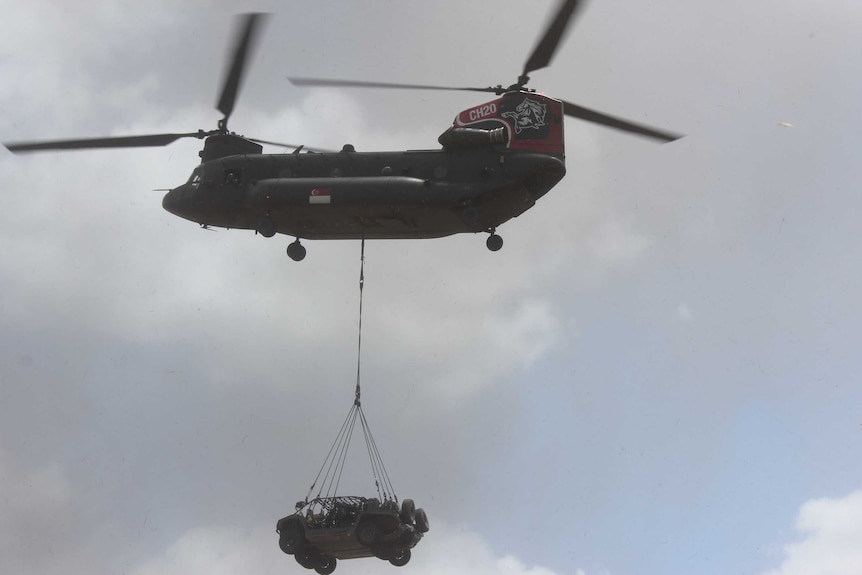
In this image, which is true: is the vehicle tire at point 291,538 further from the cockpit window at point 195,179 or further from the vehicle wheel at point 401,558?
the cockpit window at point 195,179

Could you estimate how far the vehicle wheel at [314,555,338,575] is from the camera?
31547 mm

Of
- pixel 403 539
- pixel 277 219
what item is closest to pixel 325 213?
pixel 277 219

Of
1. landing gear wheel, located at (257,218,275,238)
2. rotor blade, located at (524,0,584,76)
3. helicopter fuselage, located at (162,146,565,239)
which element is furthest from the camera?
landing gear wheel, located at (257,218,275,238)

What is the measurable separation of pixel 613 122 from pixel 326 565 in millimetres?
13687

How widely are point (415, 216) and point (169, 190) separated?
7556mm

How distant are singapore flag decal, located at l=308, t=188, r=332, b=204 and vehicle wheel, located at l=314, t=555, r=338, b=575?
8820mm

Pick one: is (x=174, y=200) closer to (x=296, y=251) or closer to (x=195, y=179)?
(x=195, y=179)

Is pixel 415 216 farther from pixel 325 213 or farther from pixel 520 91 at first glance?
pixel 520 91

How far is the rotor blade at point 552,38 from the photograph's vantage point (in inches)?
1233

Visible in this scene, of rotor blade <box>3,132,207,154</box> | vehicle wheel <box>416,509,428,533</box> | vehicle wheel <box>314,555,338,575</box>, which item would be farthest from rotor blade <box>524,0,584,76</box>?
vehicle wheel <box>314,555,338,575</box>

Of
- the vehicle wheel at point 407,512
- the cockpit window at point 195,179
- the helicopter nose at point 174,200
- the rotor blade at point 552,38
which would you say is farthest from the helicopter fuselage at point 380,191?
the vehicle wheel at point 407,512

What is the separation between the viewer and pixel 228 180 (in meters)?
34.4

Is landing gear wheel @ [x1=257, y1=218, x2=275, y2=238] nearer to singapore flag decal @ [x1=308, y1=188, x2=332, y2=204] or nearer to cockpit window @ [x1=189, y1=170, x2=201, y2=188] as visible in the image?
singapore flag decal @ [x1=308, y1=188, x2=332, y2=204]

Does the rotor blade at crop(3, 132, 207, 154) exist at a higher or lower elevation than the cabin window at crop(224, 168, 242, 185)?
higher
